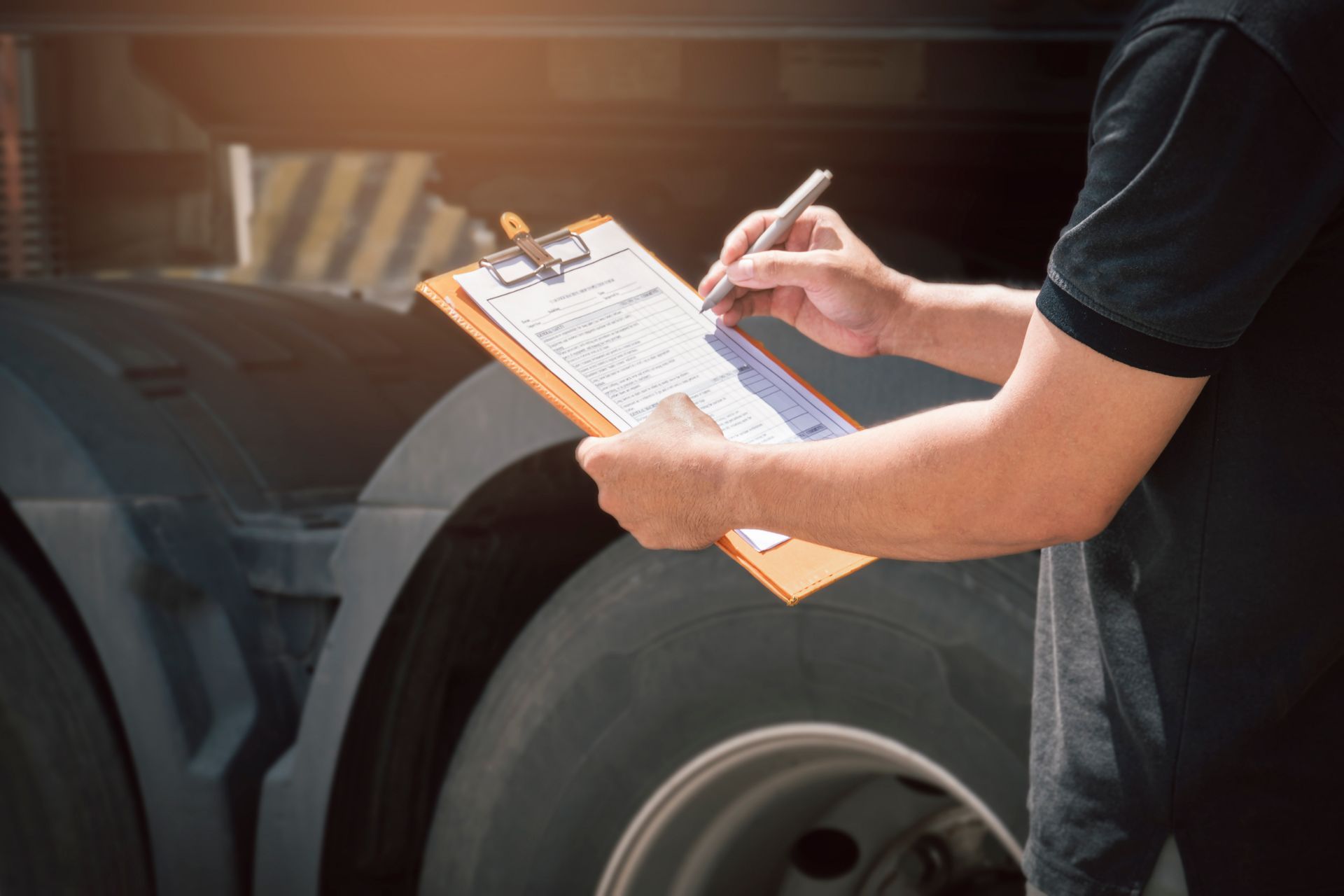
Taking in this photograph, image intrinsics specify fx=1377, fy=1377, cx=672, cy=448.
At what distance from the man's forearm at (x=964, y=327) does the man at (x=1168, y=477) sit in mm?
243

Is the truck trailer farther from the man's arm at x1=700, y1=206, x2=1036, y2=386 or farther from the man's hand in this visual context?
the man's hand

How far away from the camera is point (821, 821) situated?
6.17 feet

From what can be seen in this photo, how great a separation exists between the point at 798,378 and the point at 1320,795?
0.63 m

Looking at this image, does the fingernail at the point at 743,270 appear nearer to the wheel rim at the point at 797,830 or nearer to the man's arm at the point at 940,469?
the man's arm at the point at 940,469

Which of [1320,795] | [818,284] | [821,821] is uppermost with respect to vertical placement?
[818,284]

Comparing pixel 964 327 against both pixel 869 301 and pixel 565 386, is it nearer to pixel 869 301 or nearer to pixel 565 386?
pixel 869 301

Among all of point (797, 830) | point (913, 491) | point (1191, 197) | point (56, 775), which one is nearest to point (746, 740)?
point (797, 830)

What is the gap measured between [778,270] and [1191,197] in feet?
1.81

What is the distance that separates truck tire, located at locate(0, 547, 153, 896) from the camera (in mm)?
2168

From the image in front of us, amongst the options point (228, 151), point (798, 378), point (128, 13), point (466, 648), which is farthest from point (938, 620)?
point (228, 151)

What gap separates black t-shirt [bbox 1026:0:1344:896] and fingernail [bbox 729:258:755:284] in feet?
1.32

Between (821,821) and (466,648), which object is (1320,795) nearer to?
(821,821)

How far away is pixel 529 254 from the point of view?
148cm

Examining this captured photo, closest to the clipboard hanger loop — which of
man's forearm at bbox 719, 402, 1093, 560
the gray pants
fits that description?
man's forearm at bbox 719, 402, 1093, 560
